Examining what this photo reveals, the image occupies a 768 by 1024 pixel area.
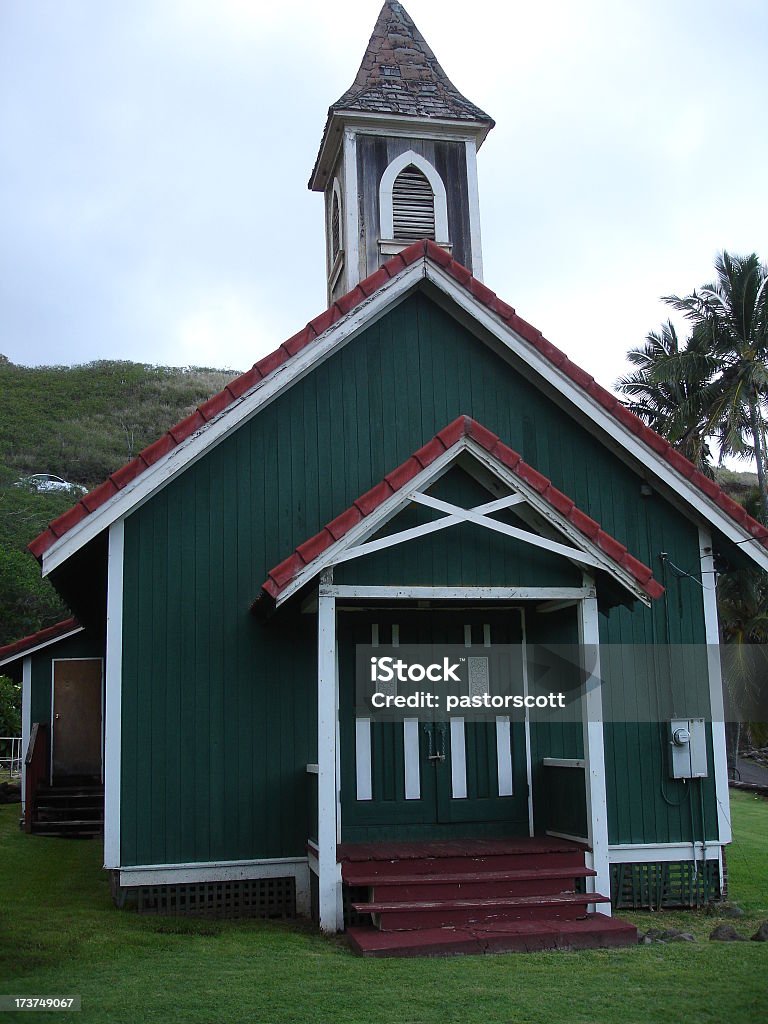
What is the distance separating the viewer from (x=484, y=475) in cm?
1005

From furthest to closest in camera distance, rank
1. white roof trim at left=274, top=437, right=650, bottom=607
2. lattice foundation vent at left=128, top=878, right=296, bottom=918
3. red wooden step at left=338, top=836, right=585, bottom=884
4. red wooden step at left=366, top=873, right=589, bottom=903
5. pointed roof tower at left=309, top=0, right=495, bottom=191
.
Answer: pointed roof tower at left=309, top=0, right=495, bottom=191 < lattice foundation vent at left=128, top=878, right=296, bottom=918 < white roof trim at left=274, top=437, right=650, bottom=607 < red wooden step at left=338, top=836, right=585, bottom=884 < red wooden step at left=366, top=873, right=589, bottom=903

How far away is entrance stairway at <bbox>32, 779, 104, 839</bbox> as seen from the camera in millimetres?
16422

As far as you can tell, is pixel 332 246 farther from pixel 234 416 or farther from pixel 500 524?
pixel 500 524

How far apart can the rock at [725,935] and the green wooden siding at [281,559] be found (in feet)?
6.02

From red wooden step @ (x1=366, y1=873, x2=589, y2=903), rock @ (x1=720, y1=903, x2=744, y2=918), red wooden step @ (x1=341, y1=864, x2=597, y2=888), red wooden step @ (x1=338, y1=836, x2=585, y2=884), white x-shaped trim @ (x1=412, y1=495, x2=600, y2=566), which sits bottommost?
rock @ (x1=720, y1=903, x2=744, y2=918)

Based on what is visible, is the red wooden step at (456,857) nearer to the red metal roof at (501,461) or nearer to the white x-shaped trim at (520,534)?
the red metal roof at (501,461)

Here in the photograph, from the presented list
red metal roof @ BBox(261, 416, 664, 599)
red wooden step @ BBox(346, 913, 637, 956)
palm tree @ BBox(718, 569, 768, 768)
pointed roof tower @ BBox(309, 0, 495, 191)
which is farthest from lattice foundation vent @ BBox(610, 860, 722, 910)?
palm tree @ BBox(718, 569, 768, 768)

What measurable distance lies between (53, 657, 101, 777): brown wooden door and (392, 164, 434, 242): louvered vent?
1035cm

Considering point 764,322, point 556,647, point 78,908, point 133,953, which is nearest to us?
point 133,953

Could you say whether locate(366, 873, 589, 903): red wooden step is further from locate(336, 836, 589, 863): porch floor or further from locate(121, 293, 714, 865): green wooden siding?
locate(121, 293, 714, 865): green wooden siding

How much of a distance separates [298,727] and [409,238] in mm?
6925

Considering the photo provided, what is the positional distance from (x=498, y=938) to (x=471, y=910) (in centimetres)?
52

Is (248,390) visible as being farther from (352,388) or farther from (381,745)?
(381,745)

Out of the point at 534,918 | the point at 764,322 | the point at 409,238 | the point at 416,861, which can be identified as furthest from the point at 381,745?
the point at 764,322
